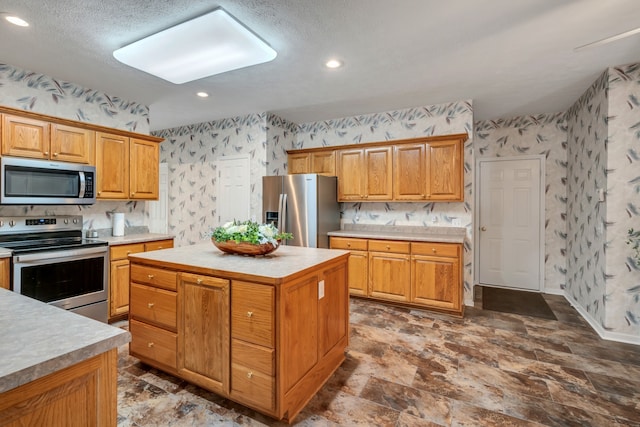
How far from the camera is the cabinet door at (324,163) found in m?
4.58

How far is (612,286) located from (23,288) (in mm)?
5218

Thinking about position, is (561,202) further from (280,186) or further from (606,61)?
(280,186)

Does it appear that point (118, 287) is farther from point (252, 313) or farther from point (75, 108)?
point (252, 313)

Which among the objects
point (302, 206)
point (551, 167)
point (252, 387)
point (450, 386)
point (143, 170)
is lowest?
point (450, 386)

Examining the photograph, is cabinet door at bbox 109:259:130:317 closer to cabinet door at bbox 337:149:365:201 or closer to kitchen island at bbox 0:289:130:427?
kitchen island at bbox 0:289:130:427

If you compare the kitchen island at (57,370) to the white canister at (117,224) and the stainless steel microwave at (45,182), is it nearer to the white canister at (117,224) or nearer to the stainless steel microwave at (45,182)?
the stainless steel microwave at (45,182)

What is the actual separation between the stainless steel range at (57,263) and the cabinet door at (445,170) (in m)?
3.74

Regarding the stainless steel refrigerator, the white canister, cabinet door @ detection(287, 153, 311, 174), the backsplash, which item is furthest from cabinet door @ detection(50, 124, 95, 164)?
the backsplash

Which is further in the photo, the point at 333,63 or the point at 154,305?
the point at 333,63

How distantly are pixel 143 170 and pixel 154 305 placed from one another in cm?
224

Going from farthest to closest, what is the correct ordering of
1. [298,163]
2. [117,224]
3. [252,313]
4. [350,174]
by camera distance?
[298,163] < [350,174] < [117,224] < [252,313]

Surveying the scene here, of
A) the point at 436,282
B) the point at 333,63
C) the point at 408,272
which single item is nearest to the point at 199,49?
the point at 333,63

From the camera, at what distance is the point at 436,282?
359cm

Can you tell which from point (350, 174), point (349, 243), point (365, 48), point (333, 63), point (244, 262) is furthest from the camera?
point (350, 174)
